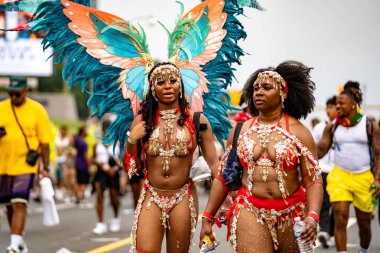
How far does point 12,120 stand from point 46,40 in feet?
9.11

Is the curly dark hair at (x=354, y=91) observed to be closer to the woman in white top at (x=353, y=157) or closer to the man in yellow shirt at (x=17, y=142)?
the woman in white top at (x=353, y=157)

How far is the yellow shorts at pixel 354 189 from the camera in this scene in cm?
1048

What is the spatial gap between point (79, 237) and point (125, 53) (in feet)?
20.0

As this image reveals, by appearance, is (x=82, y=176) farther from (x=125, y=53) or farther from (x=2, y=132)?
(x=125, y=53)

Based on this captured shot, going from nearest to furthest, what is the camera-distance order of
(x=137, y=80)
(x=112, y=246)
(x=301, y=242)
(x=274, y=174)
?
(x=301, y=242)
(x=274, y=174)
(x=137, y=80)
(x=112, y=246)

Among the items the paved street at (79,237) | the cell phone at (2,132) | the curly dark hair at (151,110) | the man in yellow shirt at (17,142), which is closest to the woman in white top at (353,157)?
the paved street at (79,237)

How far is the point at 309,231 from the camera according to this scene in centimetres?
606

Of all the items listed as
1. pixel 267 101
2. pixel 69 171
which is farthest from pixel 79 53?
pixel 69 171

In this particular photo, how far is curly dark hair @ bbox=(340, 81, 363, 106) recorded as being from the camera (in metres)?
10.4

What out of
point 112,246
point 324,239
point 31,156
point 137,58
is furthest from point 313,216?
point 112,246

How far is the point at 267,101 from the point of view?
6.54 m

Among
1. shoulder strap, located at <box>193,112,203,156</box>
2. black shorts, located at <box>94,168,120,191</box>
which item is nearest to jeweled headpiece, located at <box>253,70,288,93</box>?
shoulder strap, located at <box>193,112,203,156</box>

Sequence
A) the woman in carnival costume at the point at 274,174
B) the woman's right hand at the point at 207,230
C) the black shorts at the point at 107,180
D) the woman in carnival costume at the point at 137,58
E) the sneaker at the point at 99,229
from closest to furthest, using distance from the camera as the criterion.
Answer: the woman in carnival costume at the point at 274,174, the woman's right hand at the point at 207,230, the woman in carnival costume at the point at 137,58, the sneaker at the point at 99,229, the black shorts at the point at 107,180

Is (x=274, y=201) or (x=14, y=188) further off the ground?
(x=274, y=201)
